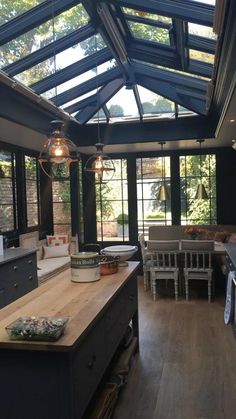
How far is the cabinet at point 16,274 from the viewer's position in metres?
3.86

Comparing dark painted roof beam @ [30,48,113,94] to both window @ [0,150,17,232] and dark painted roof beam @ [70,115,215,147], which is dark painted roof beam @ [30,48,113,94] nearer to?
window @ [0,150,17,232]

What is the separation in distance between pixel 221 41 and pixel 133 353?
275cm

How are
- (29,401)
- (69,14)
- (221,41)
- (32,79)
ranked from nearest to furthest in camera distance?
(29,401), (221,41), (69,14), (32,79)

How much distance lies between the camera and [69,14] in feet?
10.7

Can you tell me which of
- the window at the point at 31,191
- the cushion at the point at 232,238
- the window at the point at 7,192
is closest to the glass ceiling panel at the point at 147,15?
the window at the point at 7,192

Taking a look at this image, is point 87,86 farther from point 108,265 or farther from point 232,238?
point 232,238

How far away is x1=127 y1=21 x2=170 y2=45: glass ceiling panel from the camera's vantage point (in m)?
3.44

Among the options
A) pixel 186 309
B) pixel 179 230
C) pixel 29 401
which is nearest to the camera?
pixel 29 401

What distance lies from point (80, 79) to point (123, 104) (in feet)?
3.80

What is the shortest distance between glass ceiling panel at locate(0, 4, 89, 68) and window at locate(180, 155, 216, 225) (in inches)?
162

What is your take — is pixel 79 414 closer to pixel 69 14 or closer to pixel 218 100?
pixel 69 14

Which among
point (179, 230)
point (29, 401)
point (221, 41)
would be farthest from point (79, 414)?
point (179, 230)

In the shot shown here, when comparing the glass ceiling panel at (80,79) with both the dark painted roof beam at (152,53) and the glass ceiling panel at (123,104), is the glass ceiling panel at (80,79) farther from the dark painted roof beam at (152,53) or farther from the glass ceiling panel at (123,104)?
the glass ceiling panel at (123,104)

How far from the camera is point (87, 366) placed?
6.31 ft
